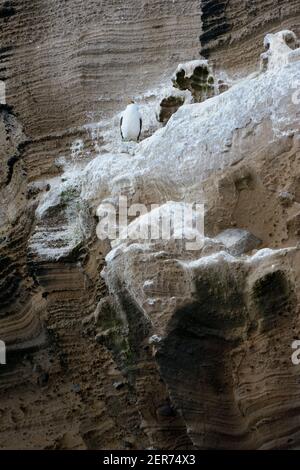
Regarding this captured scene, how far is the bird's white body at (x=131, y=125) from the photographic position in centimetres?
793

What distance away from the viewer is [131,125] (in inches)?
313

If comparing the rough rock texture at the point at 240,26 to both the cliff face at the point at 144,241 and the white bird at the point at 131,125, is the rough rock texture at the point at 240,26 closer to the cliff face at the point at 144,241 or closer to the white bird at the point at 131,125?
the cliff face at the point at 144,241

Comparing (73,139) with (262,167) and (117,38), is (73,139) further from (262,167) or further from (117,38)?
(262,167)

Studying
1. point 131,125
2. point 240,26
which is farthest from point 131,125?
point 240,26

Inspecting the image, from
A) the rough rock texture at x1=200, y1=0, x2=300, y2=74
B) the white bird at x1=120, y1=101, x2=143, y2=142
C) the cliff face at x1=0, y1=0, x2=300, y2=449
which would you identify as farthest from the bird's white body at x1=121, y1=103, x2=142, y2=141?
the rough rock texture at x1=200, y1=0, x2=300, y2=74

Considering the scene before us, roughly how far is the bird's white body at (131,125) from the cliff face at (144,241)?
0.20 metres

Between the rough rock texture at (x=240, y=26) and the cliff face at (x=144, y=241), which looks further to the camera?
the rough rock texture at (x=240, y=26)

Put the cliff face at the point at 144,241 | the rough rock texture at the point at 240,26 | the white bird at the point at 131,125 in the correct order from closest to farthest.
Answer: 1. the cliff face at the point at 144,241
2. the white bird at the point at 131,125
3. the rough rock texture at the point at 240,26

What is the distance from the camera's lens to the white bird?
7.93 meters

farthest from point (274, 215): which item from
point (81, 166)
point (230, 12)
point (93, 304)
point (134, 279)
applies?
point (230, 12)

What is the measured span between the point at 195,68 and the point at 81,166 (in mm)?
1174

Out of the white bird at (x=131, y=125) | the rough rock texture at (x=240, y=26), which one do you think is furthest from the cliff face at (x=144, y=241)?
the white bird at (x=131, y=125)

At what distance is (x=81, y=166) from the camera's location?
814cm

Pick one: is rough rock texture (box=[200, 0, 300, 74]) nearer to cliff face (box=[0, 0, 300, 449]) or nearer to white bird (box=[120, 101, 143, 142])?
cliff face (box=[0, 0, 300, 449])
